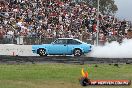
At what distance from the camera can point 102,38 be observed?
33.7m

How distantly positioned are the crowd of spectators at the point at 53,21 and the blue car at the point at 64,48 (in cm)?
277

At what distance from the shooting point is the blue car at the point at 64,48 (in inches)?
1131

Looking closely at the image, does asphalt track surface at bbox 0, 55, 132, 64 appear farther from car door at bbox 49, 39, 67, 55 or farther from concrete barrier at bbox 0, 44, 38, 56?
concrete barrier at bbox 0, 44, 38, 56

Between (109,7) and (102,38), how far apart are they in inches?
1949

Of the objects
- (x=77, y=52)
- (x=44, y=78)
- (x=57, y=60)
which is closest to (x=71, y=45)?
(x=77, y=52)

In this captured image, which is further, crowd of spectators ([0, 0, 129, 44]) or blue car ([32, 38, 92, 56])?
crowd of spectators ([0, 0, 129, 44])

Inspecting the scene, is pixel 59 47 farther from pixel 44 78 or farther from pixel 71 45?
pixel 44 78

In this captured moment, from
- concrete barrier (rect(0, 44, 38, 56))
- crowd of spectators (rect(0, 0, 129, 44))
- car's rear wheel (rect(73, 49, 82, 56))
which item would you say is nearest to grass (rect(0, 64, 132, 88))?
car's rear wheel (rect(73, 49, 82, 56))

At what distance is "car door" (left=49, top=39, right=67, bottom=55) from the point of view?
28.8 m

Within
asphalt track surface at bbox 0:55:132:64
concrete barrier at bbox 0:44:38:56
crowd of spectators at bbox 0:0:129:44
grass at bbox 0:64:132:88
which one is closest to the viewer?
grass at bbox 0:64:132:88

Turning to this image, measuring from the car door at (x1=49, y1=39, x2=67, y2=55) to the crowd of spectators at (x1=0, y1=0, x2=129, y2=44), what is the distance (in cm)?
328

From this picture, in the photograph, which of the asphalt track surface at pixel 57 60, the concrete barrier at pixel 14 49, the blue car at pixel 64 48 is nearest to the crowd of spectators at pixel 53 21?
the concrete barrier at pixel 14 49

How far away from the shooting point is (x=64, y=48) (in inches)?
1132

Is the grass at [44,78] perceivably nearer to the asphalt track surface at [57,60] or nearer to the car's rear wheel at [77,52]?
the asphalt track surface at [57,60]
